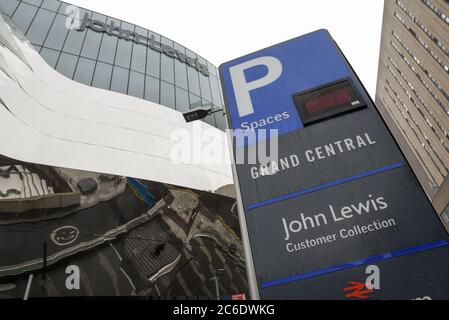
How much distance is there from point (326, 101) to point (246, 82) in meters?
1.31

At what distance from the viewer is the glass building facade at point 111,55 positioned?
57.0 feet

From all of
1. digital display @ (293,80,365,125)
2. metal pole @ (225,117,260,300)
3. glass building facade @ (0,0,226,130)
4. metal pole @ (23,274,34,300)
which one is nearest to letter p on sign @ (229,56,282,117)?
digital display @ (293,80,365,125)

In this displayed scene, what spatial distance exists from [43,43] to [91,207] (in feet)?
37.4

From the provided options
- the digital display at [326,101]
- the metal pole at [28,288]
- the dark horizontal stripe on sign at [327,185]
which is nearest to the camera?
the dark horizontal stripe on sign at [327,185]

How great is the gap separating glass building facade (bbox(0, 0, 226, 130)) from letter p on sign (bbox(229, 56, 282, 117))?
12525mm

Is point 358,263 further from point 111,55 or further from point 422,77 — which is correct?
point 422,77

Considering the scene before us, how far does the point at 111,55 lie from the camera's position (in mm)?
19375

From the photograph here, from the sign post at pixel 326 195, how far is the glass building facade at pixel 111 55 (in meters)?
13.5

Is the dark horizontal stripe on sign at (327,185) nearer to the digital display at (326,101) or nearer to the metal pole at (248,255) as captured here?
the metal pole at (248,255)

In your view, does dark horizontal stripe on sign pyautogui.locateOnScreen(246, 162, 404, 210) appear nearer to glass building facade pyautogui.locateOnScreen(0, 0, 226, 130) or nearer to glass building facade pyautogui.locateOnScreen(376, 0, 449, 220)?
glass building facade pyautogui.locateOnScreen(0, 0, 226, 130)

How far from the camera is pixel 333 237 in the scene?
293 cm

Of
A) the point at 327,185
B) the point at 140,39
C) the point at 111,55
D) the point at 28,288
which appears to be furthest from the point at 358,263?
the point at 140,39

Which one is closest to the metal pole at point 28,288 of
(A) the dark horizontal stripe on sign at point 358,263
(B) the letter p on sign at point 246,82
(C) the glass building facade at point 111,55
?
(B) the letter p on sign at point 246,82
